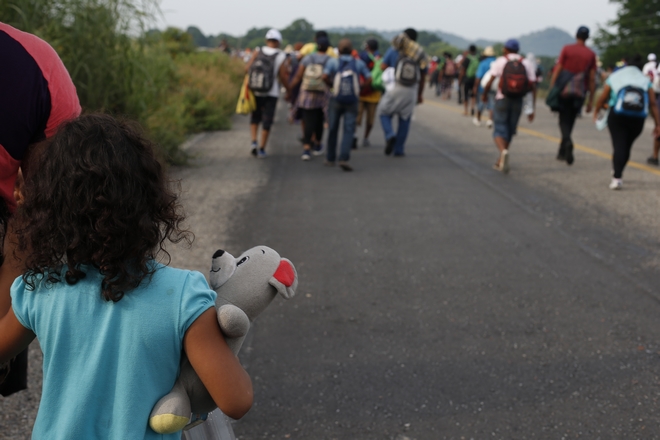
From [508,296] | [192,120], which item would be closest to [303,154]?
[192,120]

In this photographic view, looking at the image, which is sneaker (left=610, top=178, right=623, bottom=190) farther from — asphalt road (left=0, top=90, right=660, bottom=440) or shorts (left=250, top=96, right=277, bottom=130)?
shorts (left=250, top=96, right=277, bottom=130)

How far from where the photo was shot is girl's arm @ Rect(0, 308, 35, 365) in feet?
5.74

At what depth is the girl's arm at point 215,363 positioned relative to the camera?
1.62m

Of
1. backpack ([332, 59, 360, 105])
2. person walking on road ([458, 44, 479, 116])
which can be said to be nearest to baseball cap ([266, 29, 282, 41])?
backpack ([332, 59, 360, 105])

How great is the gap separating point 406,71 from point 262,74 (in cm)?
209

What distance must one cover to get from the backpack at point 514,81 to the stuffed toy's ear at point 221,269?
8.60m

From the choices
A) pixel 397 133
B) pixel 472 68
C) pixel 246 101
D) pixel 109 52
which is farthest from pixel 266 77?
pixel 472 68

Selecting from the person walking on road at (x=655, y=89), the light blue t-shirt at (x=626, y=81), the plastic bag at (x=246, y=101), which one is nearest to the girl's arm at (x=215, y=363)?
the light blue t-shirt at (x=626, y=81)

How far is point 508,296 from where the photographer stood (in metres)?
4.97

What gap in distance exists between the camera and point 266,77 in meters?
10.4

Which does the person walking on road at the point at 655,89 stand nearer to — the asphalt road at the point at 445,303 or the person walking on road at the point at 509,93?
the asphalt road at the point at 445,303

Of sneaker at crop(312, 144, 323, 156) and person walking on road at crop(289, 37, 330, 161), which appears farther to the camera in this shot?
sneaker at crop(312, 144, 323, 156)

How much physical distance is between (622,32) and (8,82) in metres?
40.6

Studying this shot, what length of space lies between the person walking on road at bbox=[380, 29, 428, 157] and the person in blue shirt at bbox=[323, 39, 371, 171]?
0.83 meters
